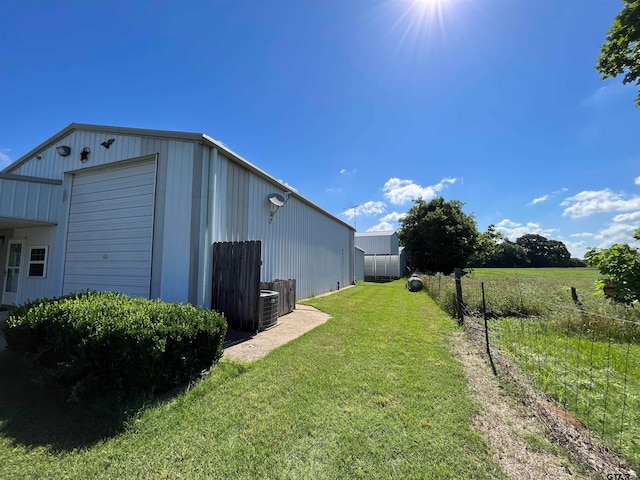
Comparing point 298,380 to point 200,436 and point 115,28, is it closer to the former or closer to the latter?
point 200,436

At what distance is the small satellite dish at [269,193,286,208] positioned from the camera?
364 inches

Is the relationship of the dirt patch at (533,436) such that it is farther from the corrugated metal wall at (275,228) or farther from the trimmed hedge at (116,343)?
the corrugated metal wall at (275,228)

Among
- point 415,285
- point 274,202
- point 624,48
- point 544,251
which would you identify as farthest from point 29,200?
point 544,251

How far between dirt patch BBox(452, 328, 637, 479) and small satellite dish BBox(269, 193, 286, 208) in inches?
285

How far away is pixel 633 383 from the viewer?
11.7 feet

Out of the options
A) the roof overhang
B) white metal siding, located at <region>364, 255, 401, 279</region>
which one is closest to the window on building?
the roof overhang

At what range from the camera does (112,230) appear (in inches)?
287

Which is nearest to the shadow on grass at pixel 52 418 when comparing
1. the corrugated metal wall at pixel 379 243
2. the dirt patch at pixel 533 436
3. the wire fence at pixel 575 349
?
the dirt patch at pixel 533 436

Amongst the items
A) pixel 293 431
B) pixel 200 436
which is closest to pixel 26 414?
pixel 200 436

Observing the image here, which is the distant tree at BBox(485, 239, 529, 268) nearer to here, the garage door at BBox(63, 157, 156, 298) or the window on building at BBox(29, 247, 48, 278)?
the garage door at BBox(63, 157, 156, 298)

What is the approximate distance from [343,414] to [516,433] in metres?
1.59

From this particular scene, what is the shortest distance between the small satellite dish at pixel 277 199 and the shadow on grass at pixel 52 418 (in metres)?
6.86

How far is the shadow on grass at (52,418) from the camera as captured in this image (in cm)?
245

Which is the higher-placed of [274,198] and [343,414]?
[274,198]
